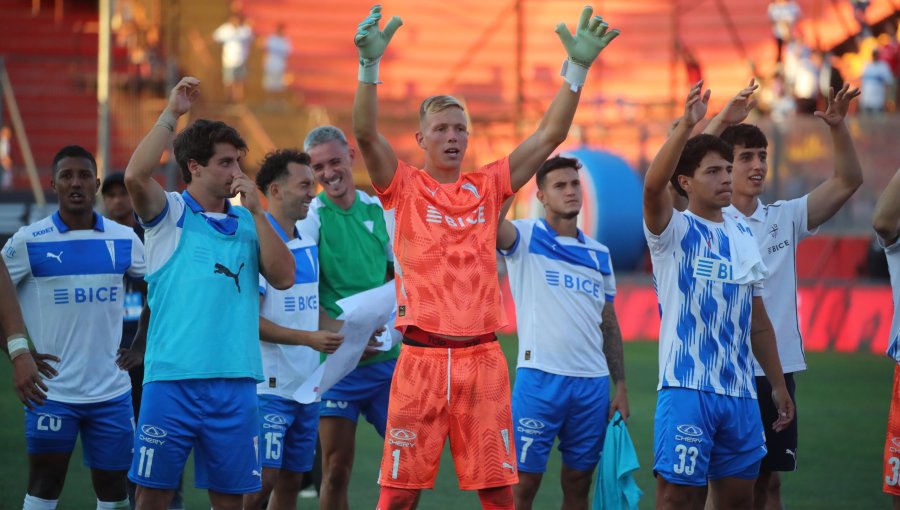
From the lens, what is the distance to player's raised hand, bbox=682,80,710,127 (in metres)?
5.86

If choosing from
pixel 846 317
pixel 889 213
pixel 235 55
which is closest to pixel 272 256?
pixel 889 213

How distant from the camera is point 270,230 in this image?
600cm

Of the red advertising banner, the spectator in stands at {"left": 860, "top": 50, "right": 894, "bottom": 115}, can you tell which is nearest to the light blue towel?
the red advertising banner

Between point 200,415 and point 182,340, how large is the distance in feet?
1.20

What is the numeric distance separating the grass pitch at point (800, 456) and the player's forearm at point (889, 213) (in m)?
2.84

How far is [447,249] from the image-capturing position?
18.4 feet

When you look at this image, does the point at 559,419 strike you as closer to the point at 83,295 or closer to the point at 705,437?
the point at 705,437

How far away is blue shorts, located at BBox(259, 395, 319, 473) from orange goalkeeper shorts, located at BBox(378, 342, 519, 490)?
1622 millimetres

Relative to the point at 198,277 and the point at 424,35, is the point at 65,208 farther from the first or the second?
the point at 424,35

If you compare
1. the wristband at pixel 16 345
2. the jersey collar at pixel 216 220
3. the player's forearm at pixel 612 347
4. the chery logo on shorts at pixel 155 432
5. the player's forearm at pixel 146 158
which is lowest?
the chery logo on shorts at pixel 155 432

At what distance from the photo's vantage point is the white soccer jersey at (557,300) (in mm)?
7438

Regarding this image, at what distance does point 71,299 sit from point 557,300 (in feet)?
9.39

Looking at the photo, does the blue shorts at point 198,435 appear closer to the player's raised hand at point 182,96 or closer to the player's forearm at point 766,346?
the player's raised hand at point 182,96

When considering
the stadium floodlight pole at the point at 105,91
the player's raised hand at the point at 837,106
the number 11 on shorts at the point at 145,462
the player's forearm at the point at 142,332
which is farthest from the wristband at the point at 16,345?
the stadium floodlight pole at the point at 105,91
